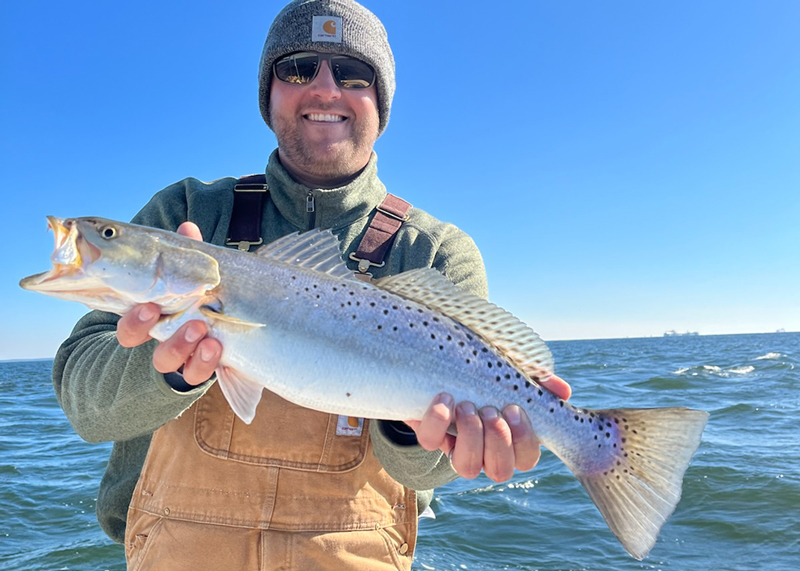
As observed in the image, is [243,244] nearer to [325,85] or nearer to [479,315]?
[325,85]

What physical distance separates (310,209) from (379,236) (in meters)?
0.52

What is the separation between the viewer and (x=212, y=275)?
2.87 m

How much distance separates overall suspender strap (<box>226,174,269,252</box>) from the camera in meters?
3.75

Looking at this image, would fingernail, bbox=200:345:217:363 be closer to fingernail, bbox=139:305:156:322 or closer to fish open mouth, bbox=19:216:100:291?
fingernail, bbox=139:305:156:322

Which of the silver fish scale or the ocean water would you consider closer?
the silver fish scale

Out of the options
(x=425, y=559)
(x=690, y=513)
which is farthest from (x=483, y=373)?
(x=690, y=513)

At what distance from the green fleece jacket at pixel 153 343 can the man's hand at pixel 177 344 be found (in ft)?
0.68

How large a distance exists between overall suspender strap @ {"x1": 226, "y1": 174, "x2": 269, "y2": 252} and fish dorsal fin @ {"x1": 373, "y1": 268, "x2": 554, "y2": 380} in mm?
1010

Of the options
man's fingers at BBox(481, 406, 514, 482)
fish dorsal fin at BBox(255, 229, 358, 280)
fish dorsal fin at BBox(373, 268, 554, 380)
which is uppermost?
fish dorsal fin at BBox(255, 229, 358, 280)

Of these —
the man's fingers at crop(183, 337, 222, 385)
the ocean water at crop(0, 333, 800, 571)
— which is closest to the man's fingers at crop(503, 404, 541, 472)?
the man's fingers at crop(183, 337, 222, 385)

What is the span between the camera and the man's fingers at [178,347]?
2.72 metres

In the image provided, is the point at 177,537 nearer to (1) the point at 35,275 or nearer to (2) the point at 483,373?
(1) the point at 35,275

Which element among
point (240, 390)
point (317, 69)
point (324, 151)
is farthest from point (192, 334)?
point (317, 69)

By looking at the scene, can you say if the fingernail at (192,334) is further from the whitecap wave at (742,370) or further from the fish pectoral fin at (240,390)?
the whitecap wave at (742,370)
